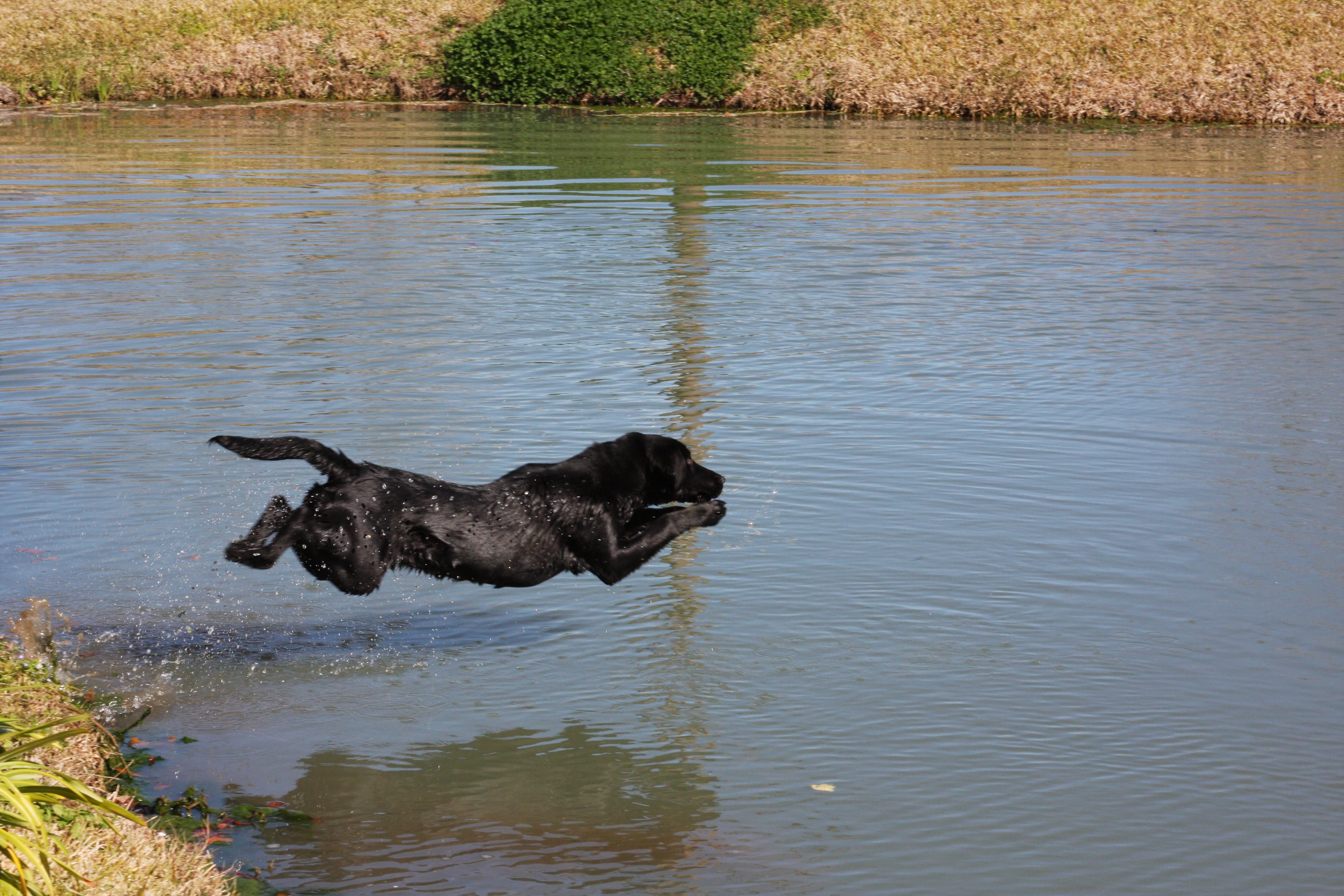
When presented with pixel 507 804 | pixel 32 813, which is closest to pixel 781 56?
pixel 507 804

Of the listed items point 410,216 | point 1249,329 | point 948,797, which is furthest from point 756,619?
point 410,216

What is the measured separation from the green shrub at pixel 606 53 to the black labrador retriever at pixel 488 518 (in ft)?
81.5

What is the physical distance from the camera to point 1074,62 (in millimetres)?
29609

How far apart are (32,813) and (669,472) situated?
3.62 m

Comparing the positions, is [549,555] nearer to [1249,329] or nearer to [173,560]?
[173,560]

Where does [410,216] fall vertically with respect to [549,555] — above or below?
above

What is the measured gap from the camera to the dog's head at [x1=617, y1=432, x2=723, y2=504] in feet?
21.0

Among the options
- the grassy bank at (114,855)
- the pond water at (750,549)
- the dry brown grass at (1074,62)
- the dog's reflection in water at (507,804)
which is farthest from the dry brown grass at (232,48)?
the grassy bank at (114,855)

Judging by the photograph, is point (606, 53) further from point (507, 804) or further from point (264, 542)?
point (507, 804)

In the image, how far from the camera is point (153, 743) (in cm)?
531

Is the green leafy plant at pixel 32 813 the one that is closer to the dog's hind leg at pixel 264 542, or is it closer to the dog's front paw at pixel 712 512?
the dog's hind leg at pixel 264 542

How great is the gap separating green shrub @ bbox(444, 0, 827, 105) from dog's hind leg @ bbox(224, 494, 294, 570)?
25.2m

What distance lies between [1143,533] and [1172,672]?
62.0 inches

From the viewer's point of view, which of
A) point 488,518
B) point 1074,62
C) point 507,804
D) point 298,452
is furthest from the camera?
point 1074,62
